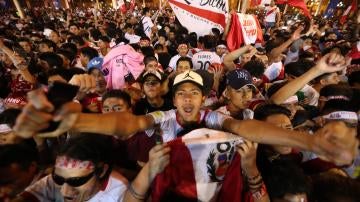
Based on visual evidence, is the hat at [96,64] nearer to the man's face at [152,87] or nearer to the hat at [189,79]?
the man's face at [152,87]

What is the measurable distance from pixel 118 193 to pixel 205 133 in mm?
749

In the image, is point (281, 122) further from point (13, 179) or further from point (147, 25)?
point (147, 25)

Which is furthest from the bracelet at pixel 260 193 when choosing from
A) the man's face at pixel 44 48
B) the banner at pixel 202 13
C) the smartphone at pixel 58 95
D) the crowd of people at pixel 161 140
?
the man's face at pixel 44 48

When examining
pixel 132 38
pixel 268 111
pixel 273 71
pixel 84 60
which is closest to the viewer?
pixel 268 111

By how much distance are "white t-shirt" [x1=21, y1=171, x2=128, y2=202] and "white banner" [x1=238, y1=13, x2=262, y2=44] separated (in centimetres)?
523

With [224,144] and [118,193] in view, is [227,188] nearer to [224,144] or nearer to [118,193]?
[224,144]

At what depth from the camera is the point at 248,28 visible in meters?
6.84

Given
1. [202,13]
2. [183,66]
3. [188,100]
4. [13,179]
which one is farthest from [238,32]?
[13,179]

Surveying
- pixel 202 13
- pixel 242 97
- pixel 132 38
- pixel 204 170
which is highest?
pixel 202 13

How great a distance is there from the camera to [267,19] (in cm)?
1272

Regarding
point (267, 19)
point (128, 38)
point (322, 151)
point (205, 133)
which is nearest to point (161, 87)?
point (205, 133)

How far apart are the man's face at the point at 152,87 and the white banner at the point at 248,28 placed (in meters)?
3.63

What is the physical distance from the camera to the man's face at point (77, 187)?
205cm

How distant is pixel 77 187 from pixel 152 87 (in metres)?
1.77
